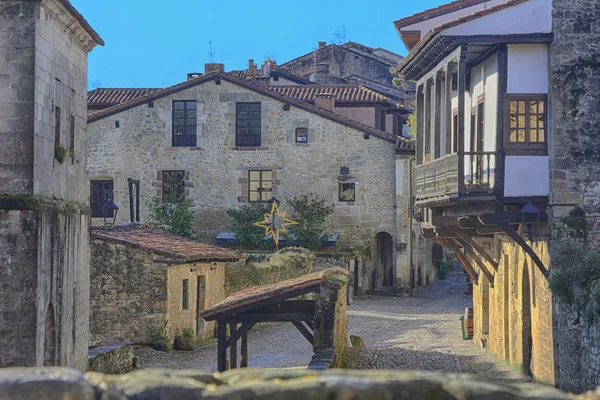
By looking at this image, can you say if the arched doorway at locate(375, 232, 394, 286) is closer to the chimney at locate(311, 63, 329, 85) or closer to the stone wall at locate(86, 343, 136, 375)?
the chimney at locate(311, 63, 329, 85)

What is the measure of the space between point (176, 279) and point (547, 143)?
11.2m

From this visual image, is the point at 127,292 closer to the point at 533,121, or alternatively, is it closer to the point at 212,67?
the point at 533,121

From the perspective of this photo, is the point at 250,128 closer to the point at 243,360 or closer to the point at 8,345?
the point at 243,360

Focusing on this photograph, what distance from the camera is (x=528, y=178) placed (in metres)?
16.0

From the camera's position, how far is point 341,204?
39.3 m

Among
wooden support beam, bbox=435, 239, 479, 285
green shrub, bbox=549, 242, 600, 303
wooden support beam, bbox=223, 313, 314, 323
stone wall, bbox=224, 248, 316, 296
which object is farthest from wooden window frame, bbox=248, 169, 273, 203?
green shrub, bbox=549, 242, 600, 303

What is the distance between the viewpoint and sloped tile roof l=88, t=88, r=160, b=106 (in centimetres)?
4362

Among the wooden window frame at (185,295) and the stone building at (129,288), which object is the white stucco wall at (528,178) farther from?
the wooden window frame at (185,295)

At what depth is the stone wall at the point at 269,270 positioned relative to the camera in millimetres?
29438

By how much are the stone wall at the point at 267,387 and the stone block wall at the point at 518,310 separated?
11606 mm

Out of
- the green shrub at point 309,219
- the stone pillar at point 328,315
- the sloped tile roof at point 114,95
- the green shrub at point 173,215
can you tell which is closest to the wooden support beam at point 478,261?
the stone pillar at point 328,315

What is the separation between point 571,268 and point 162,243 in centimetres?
1294

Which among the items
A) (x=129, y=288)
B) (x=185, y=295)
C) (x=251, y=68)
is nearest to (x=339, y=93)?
(x=251, y=68)

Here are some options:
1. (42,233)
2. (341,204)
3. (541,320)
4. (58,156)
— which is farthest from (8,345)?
(341,204)
